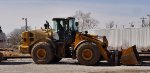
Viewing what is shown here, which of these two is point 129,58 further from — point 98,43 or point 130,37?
point 130,37

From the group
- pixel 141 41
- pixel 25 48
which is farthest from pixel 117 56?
pixel 141 41

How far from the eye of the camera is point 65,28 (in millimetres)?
26156

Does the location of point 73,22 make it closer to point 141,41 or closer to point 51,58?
point 51,58

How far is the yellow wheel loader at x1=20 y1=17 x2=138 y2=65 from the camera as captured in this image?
24531 millimetres

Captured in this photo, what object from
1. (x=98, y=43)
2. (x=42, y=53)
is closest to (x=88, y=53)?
(x=98, y=43)

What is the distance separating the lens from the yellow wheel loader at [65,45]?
24.5m

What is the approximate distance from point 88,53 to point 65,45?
1.76 meters

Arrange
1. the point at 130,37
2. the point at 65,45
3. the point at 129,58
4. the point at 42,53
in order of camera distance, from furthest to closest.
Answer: the point at 130,37
the point at 42,53
the point at 65,45
the point at 129,58

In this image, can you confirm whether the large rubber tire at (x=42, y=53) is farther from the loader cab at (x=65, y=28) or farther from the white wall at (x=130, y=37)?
the white wall at (x=130, y=37)

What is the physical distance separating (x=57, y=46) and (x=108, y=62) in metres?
3.30

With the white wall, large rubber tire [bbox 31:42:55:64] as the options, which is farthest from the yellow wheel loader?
the white wall

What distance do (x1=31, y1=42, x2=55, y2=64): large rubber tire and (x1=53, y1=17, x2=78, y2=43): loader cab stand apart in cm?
105

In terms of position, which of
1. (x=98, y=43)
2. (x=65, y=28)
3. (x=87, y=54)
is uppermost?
(x=65, y=28)

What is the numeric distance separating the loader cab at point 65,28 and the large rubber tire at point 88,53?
1.50 meters
